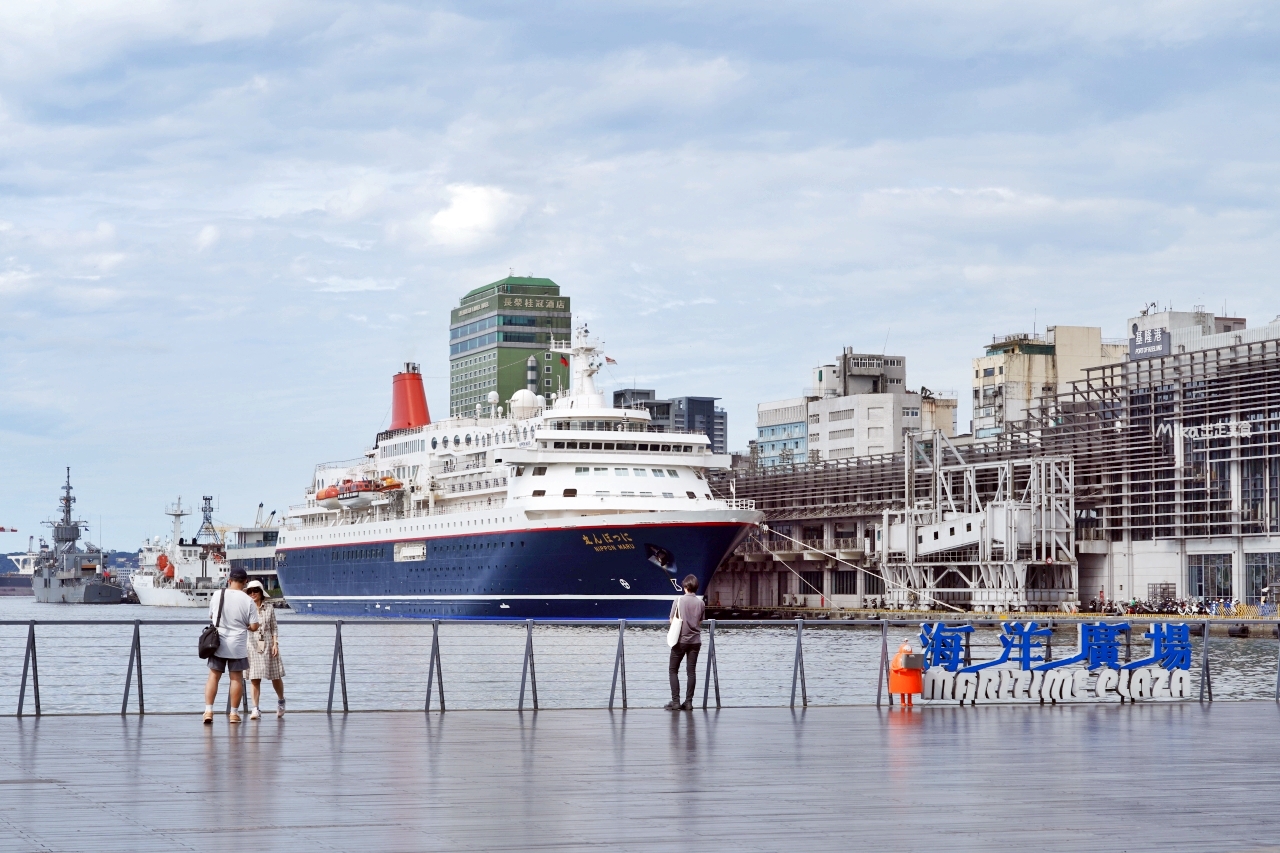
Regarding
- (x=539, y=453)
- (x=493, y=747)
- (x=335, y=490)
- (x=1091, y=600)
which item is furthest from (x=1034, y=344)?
(x=493, y=747)

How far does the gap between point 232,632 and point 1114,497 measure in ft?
215

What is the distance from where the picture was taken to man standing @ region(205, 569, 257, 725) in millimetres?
16734

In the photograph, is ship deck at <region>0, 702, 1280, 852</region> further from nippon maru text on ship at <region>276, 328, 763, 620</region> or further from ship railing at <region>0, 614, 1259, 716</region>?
nippon maru text on ship at <region>276, 328, 763, 620</region>

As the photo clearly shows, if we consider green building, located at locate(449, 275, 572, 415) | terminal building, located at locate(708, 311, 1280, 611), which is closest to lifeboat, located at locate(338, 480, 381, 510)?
terminal building, located at locate(708, 311, 1280, 611)

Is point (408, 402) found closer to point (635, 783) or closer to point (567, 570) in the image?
point (567, 570)

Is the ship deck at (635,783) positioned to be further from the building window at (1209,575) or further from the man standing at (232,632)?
the building window at (1209,575)

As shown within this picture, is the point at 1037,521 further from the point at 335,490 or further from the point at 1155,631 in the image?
the point at 1155,631

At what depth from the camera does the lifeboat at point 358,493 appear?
78.6 meters

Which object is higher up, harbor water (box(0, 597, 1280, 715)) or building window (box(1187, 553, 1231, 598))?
building window (box(1187, 553, 1231, 598))

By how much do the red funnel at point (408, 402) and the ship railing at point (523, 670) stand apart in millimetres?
30151

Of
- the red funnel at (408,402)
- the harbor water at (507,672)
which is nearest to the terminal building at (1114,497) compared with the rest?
the harbor water at (507,672)

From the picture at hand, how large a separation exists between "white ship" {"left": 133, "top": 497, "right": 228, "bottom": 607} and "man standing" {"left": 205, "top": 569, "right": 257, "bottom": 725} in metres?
129

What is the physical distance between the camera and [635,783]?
39.0ft

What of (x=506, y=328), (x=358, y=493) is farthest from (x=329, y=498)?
(x=506, y=328)
